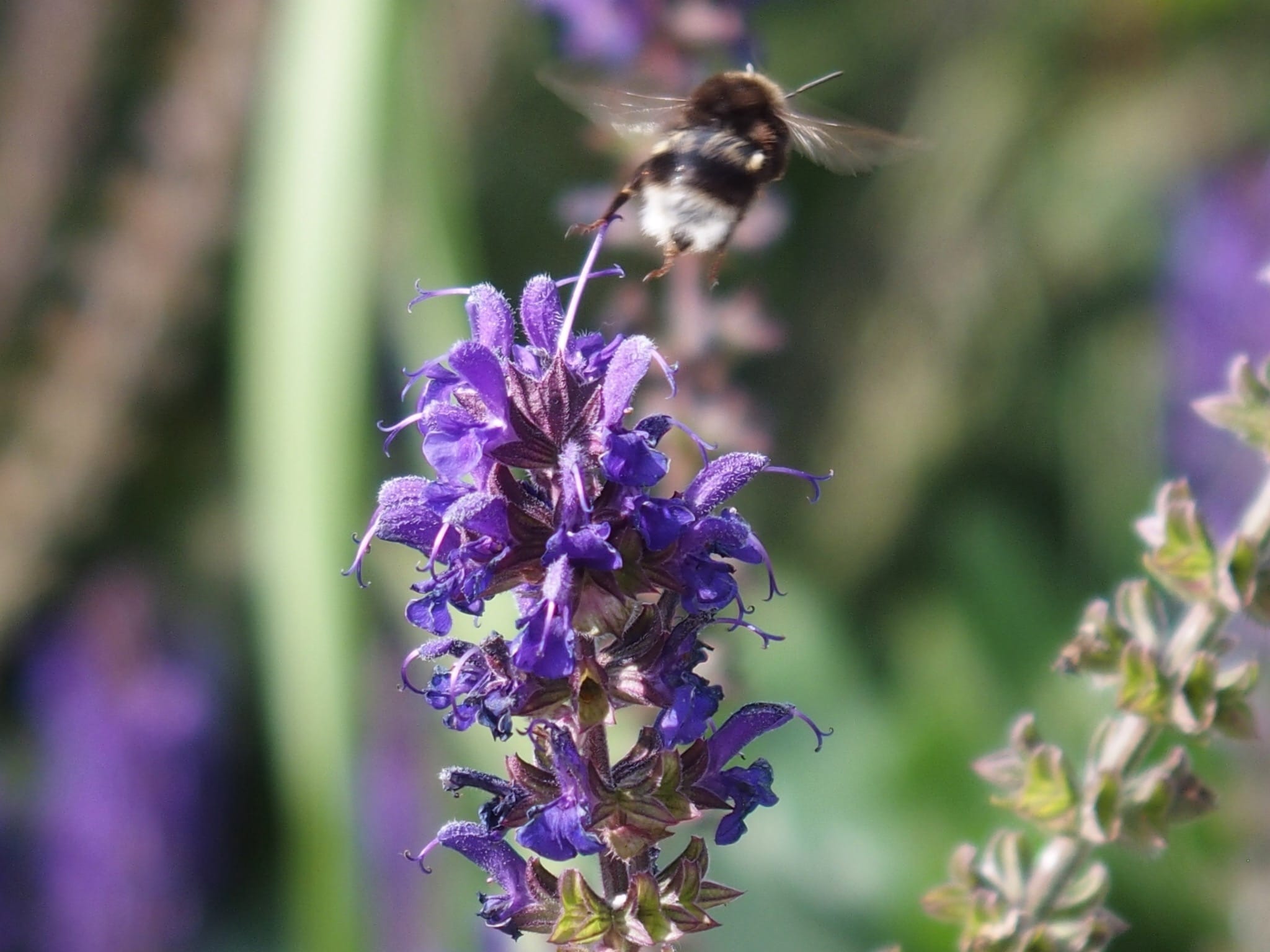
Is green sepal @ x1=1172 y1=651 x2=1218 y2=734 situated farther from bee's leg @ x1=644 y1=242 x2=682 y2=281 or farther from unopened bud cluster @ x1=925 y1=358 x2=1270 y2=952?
bee's leg @ x1=644 y1=242 x2=682 y2=281

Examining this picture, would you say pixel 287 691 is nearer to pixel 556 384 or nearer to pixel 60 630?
pixel 556 384

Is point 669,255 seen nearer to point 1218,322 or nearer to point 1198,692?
point 1198,692

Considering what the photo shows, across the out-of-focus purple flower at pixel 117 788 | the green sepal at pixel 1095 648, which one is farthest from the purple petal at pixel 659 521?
the out-of-focus purple flower at pixel 117 788

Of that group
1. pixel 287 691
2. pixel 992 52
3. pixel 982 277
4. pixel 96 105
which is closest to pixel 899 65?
pixel 992 52

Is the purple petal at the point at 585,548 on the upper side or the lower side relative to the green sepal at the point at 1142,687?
upper

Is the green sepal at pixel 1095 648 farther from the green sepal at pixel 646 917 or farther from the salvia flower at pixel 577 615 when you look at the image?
the green sepal at pixel 646 917

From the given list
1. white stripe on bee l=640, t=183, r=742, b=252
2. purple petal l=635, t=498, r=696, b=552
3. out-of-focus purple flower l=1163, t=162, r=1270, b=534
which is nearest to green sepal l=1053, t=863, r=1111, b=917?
purple petal l=635, t=498, r=696, b=552

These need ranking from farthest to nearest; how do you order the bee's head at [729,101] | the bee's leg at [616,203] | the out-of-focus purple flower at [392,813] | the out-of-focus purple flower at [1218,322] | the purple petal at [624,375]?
the out-of-focus purple flower at [1218,322], the out-of-focus purple flower at [392,813], the bee's head at [729,101], the bee's leg at [616,203], the purple petal at [624,375]

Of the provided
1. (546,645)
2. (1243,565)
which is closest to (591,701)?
(546,645)

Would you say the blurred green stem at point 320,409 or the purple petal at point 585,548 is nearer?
the purple petal at point 585,548
